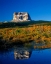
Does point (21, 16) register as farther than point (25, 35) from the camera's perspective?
Yes

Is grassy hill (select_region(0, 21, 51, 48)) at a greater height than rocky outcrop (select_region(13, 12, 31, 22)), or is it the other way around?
rocky outcrop (select_region(13, 12, 31, 22))

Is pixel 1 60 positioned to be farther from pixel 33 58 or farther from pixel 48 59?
pixel 48 59

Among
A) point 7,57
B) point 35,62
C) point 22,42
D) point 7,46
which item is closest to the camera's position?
point 35,62

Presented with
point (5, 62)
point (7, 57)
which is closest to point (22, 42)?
point (7, 57)

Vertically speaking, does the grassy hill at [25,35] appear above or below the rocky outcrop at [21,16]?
below

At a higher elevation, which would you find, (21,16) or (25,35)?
(21,16)

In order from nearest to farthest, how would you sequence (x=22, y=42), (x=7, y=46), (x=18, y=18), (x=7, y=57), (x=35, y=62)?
(x=35, y=62)
(x=7, y=57)
(x=7, y=46)
(x=22, y=42)
(x=18, y=18)

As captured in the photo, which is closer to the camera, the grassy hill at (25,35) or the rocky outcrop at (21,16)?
the grassy hill at (25,35)

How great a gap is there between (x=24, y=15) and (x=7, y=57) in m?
122

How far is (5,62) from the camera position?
12.1 metres

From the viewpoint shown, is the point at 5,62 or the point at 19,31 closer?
the point at 5,62

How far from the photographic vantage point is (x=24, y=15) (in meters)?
135

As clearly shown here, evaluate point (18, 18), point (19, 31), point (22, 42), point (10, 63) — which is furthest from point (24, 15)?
point (10, 63)

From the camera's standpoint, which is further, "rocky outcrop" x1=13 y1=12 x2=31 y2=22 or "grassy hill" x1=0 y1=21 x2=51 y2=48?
"rocky outcrop" x1=13 y1=12 x2=31 y2=22
